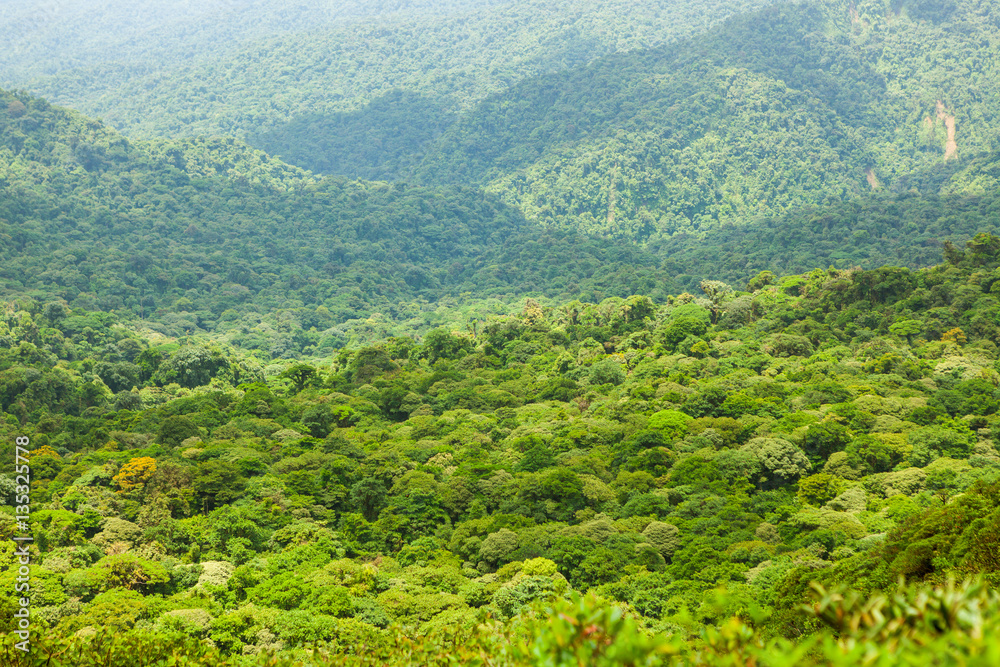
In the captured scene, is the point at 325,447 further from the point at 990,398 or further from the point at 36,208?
the point at 36,208

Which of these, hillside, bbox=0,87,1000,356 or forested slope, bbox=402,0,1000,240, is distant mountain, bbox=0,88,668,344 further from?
forested slope, bbox=402,0,1000,240

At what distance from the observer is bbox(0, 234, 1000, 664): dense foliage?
2916 centimetres

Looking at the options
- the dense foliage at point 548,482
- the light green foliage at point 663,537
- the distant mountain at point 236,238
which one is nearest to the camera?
the dense foliage at point 548,482

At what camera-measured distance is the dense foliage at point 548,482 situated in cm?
2916

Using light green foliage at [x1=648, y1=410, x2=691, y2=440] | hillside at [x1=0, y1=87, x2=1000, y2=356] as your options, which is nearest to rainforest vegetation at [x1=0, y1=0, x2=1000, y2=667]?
light green foliage at [x1=648, y1=410, x2=691, y2=440]

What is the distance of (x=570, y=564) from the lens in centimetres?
3988

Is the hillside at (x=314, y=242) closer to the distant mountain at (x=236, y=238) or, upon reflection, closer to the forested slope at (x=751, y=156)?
the distant mountain at (x=236, y=238)

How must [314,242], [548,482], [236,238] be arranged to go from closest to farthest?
[548,482] → [236,238] → [314,242]

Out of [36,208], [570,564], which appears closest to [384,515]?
[570,564]

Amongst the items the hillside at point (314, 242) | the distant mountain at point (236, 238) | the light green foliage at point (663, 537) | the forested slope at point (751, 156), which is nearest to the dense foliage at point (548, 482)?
the light green foliage at point (663, 537)

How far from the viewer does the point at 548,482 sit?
48.5 meters

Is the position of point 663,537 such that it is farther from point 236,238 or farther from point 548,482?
point 236,238

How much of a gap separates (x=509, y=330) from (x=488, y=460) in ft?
135

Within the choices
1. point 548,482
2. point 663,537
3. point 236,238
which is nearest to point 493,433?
point 548,482
